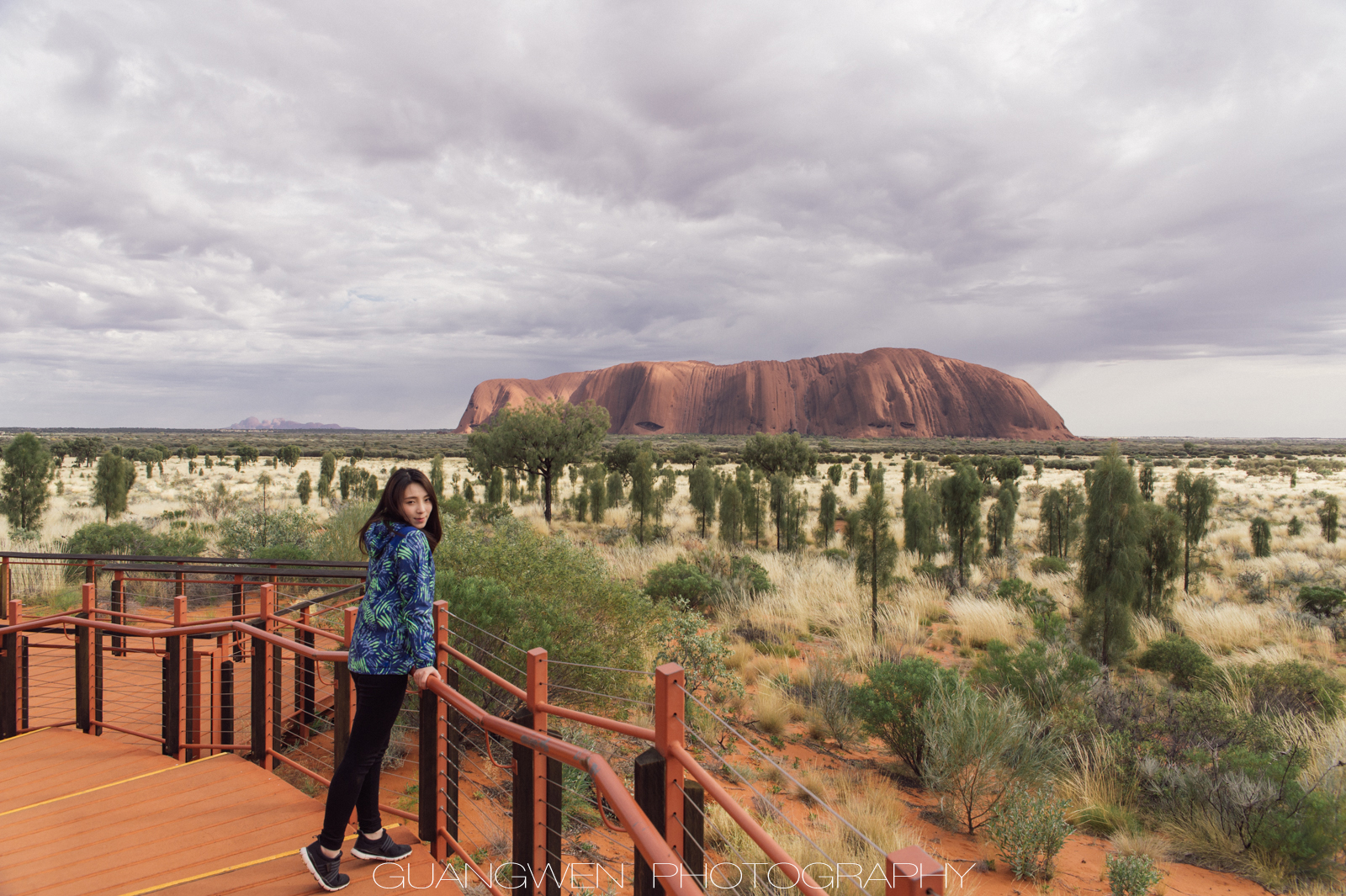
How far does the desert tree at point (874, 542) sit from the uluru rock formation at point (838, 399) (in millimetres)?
114415

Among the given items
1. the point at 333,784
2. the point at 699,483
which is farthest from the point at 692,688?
the point at 699,483

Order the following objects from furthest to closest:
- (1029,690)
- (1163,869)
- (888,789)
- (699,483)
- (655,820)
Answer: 1. (699,483)
2. (1029,690)
3. (888,789)
4. (1163,869)
5. (655,820)

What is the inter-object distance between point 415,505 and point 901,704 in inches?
189

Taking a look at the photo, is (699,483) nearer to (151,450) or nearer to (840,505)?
(840,505)

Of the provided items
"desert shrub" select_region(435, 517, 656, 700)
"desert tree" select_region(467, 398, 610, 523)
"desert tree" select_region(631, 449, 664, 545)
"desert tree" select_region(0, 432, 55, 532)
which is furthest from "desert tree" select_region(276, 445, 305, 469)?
"desert shrub" select_region(435, 517, 656, 700)

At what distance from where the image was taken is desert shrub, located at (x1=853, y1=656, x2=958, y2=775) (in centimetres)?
585

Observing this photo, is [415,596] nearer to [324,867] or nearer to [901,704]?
[324,867]

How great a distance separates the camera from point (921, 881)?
1283mm

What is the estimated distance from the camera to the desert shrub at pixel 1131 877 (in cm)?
380

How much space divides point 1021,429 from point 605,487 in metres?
119

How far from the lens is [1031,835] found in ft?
14.1

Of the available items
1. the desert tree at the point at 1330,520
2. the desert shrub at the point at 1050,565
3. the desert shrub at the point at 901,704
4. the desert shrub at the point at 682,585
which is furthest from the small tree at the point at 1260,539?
the desert shrub at the point at 901,704

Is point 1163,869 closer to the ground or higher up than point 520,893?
closer to the ground

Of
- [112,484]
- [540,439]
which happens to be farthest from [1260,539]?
[112,484]
